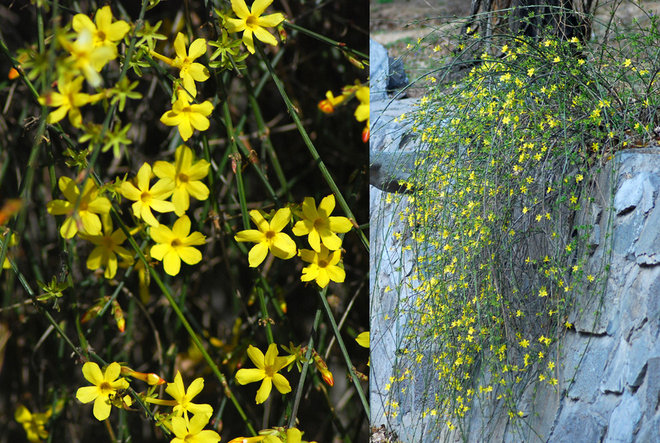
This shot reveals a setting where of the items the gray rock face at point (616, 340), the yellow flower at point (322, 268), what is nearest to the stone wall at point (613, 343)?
the gray rock face at point (616, 340)

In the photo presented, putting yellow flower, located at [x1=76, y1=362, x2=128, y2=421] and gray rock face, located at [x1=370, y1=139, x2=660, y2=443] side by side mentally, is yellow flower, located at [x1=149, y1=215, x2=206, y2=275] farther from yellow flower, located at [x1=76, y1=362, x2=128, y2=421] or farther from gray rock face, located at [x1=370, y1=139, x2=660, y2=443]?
gray rock face, located at [x1=370, y1=139, x2=660, y2=443]

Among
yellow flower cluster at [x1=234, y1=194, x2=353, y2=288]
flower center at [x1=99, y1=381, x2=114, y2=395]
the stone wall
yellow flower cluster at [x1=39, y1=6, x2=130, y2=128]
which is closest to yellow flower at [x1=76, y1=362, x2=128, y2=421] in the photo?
flower center at [x1=99, y1=381, x2=114, y2=395]

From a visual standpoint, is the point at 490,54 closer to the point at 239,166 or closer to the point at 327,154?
the point at 327,154

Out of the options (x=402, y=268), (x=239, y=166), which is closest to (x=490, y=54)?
(x=402, y=268)

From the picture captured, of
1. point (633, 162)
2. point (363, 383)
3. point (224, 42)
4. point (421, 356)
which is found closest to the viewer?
point (224, 42)

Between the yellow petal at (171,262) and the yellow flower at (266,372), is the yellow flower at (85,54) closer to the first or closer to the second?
the yellow petal at (171,262)

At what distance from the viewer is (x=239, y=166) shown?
31.2 inches

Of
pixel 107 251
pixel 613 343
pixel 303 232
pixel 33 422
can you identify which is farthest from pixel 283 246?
pixel 33 422

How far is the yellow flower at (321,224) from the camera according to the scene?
0.76 m

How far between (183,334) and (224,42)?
0.65m

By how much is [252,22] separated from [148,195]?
0.24 m

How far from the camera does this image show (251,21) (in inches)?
29.2

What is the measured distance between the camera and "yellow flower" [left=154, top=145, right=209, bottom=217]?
27.7 inches

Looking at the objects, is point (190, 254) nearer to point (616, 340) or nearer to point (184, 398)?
point (184, 398)
